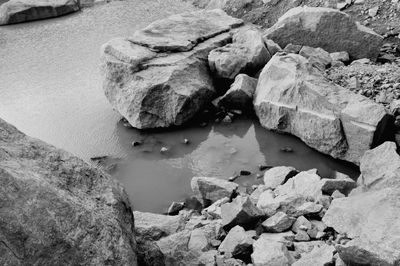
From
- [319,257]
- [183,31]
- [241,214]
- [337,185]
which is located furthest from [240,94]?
[319,257]

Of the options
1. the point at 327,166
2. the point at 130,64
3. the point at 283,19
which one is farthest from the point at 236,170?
the point at 283,19

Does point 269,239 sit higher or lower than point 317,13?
lower

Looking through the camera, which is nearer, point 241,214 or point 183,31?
point 241,214

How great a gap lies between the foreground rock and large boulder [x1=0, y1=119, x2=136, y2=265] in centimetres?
267

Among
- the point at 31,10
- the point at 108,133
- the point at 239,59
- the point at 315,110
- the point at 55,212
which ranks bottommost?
the point at 108,133

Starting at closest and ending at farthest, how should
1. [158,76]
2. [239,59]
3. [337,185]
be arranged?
[337,185]
[158,76]
[239,59]

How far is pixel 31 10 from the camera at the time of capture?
931 inches

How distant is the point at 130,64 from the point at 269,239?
289 inches

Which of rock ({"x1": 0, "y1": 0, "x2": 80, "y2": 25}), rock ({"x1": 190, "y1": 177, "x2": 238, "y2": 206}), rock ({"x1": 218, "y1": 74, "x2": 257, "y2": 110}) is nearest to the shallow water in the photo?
rock ({"x1": 218, "y1": 74, "x2": 257, "y2": 110})

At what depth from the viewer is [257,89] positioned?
38.4 ft

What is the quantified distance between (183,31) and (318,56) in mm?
4279

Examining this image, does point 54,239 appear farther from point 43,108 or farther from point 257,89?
point 43,108

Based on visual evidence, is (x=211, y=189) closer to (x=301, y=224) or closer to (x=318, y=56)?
(x=301, y=224)

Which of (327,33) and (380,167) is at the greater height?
(327,33)
